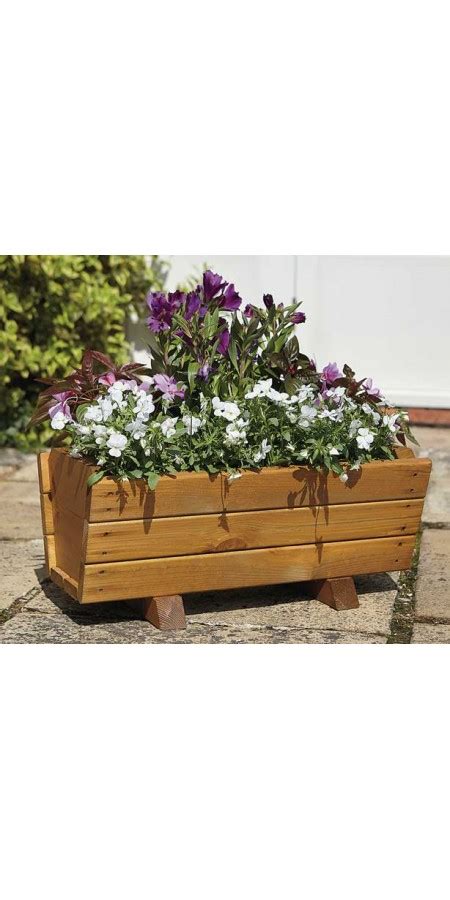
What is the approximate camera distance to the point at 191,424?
11.2ft

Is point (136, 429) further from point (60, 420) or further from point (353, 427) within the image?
point (353, 427)

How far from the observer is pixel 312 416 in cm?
351

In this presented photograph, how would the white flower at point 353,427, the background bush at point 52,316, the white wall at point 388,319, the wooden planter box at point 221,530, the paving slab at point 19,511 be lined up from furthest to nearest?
1. the white wall at point 388,319
2. the background bush at point 52,316
3. the paving slab at point 19,511
4. the white flower at point 353,427
5. the wooden planter box at point 221,530

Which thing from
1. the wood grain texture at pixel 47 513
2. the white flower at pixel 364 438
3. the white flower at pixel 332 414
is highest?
the white flower at pixel 332 414

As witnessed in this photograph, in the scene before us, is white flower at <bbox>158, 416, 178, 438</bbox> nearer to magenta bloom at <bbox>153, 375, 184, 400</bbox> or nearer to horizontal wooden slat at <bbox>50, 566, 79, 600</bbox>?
magenta bloom at <bbox>153, 375, 184, 400</bbox>

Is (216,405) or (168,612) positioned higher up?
(216,405)

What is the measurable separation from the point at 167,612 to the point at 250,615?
33 cm

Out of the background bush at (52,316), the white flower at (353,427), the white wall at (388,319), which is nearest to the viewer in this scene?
the white flower at (353,427)

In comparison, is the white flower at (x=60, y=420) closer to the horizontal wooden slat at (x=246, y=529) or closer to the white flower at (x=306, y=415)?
the horizontal wooden slat at (x=246, y=529)

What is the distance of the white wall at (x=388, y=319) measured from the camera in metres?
7.34

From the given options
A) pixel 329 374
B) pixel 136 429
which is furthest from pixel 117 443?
pixel 329 374

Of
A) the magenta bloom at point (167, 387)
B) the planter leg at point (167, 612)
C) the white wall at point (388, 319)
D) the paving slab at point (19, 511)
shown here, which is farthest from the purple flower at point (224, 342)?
the white wall at point (388, 319)

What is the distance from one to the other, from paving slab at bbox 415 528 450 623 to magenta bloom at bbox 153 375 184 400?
1.14 metres

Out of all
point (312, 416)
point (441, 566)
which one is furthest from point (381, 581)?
point (312, 416)
